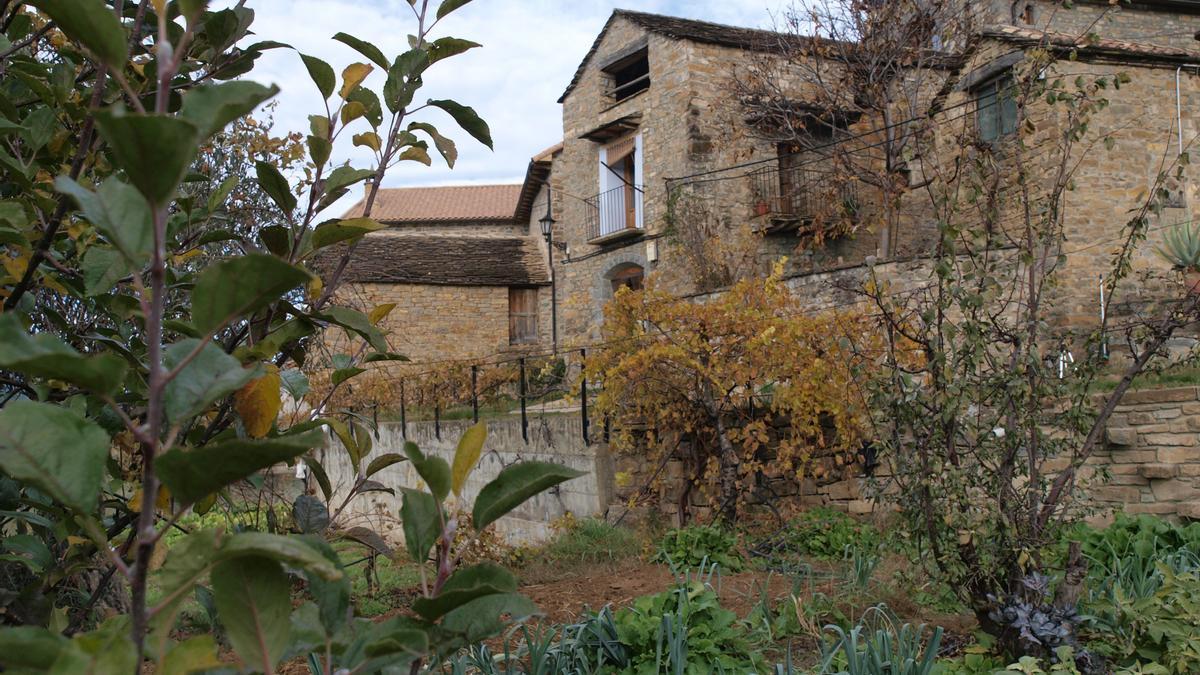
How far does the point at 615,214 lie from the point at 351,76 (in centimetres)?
1683

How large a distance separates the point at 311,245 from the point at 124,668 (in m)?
0.81

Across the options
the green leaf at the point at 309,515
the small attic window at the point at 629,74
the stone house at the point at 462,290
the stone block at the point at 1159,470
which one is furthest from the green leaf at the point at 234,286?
the stone house at the point at 462,290

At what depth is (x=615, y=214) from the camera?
18250mm

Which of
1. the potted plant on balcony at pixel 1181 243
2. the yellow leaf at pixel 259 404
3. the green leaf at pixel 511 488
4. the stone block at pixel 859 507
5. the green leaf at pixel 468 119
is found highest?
the potted plant on balcony at pixel 1181 243

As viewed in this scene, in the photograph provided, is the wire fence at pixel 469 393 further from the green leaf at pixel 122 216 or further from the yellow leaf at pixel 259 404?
the green leaf at pixel 122 216

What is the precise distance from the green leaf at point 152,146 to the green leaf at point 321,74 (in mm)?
720

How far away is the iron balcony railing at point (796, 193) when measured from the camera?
15625 mm

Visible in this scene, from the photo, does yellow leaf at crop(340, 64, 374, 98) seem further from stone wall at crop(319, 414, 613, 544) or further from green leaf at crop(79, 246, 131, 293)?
stone wall at crop(319, 414, 613, 544)

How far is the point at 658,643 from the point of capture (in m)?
2.88

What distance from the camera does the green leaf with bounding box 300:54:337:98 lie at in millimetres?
1405

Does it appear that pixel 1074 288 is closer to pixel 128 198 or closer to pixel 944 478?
pixel 944 478

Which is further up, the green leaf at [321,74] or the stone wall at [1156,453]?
the green leaf at [321,74]

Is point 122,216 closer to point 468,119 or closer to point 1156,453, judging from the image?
point 468,119

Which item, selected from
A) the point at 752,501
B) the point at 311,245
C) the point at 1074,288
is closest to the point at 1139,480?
the point at 752,501
